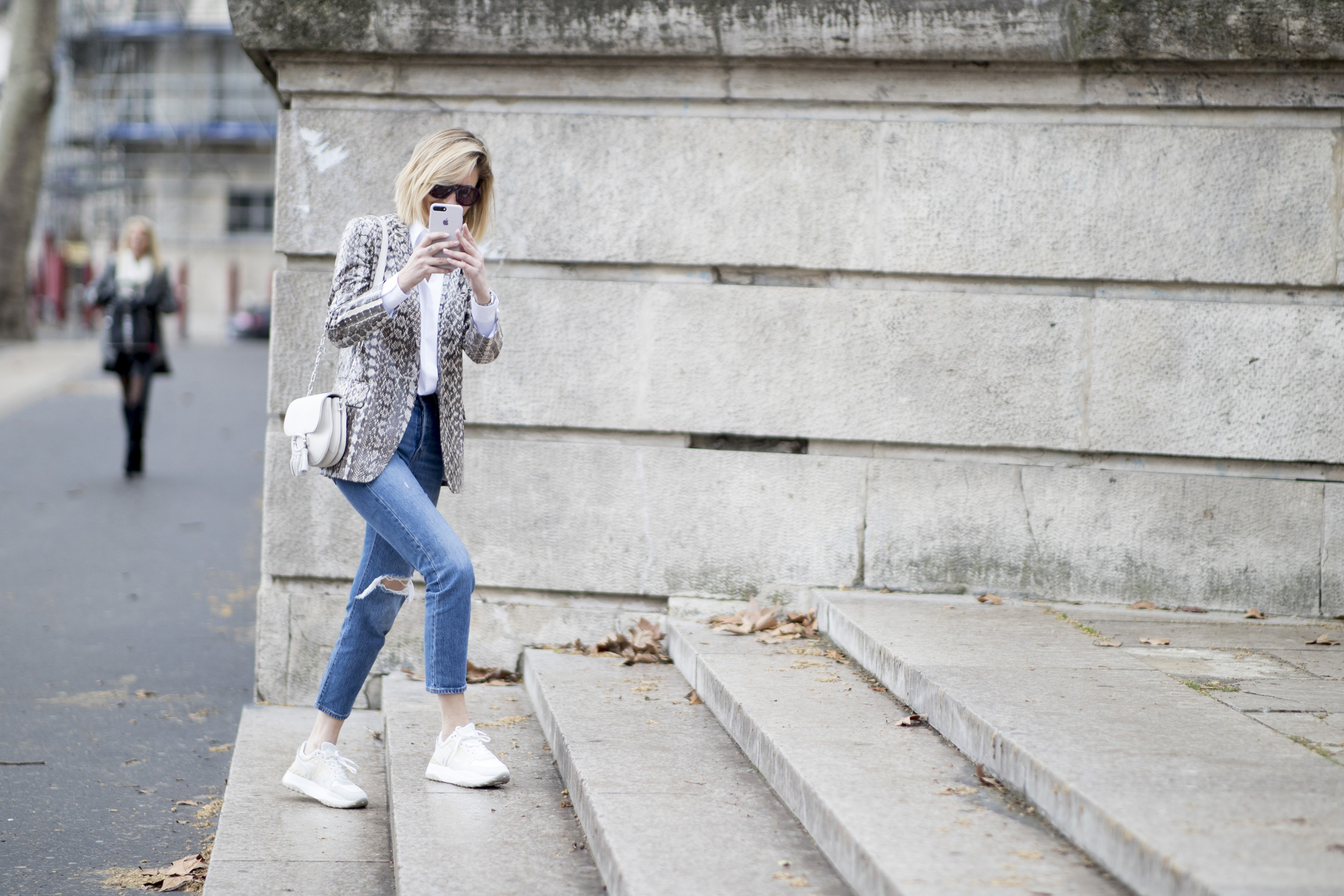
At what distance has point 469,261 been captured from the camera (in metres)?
3.69

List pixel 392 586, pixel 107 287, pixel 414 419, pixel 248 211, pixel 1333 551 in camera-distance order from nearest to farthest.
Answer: pixel 414 419
pixel 392 586
pixel 1333 551
pixel 107 287
pixel 248 211

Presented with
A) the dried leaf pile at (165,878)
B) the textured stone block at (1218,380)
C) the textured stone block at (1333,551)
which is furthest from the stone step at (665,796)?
the textured stone block at (1333,551)

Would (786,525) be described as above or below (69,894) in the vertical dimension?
above

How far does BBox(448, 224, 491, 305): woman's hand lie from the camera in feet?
12.0

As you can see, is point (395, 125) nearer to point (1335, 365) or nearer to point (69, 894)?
point (69, 894)

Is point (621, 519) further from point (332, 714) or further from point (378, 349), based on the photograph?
point (378, 349)

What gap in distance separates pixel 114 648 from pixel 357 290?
340cm

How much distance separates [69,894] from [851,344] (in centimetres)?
325

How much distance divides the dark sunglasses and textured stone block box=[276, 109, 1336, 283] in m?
1.41

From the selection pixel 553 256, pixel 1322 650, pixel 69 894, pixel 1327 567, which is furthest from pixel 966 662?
pixel 69 894

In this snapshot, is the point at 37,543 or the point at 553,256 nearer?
the point at 553,256

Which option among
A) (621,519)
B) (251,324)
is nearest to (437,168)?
(621,519)

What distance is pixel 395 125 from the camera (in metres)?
5.22

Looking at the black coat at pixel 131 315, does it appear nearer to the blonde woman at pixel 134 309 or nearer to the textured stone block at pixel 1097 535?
the blonde woman at pixel 134 309
